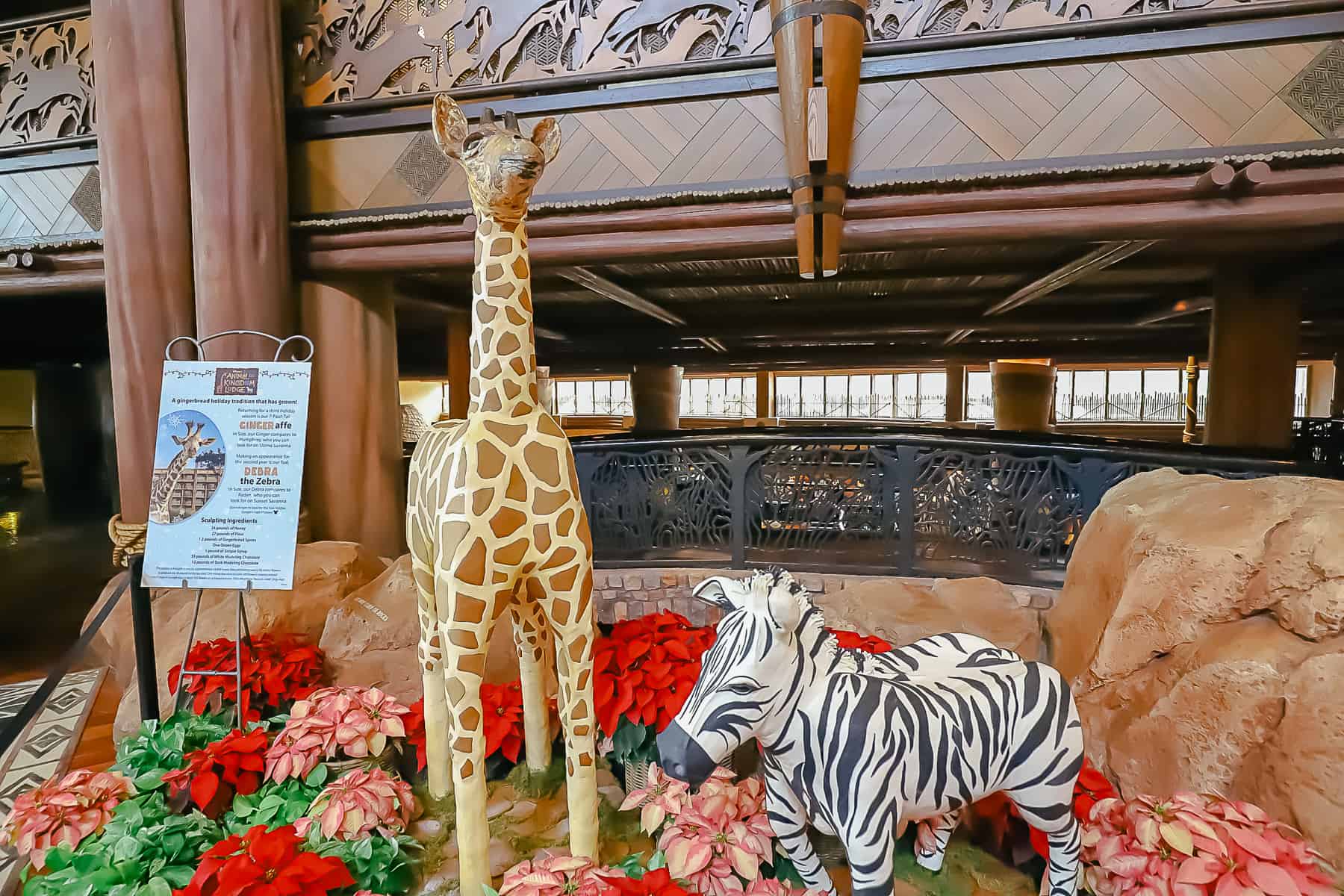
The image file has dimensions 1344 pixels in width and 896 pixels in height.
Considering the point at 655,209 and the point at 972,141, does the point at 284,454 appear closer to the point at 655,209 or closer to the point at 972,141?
the point at 655,209

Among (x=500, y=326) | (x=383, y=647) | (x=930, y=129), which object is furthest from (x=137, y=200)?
(x=930, y=129)

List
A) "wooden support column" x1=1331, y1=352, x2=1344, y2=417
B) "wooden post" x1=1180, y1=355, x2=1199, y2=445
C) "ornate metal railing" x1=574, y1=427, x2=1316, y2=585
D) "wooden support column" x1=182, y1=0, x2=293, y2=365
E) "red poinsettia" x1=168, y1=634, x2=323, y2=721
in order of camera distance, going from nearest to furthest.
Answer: "red poinsettia" x1=168, y1=634, x2=323, y2=721 < "wooden support column" x1=182, y1=0, x2=293, y2=365 < "ornate metal railing" x1=574, y1=427, x2=1316, y2=585 < "wooden post" x1=1180, y1=355, x2=1199, y2=445 < "wooden support column" x1=1331, y1=352, x2=1344, y2=417

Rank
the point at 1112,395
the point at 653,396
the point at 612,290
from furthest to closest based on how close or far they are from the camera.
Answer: the point at 1112,395 < the point at 653,396 < the point at 612,290

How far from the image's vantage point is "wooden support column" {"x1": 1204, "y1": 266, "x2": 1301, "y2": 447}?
4.20 meters

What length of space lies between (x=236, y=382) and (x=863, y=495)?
325cm

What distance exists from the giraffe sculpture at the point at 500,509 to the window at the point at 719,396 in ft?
44.5

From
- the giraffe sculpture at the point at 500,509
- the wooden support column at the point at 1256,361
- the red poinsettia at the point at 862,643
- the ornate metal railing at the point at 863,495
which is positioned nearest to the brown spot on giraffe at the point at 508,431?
the giraffe sculpture at the point at 500,509

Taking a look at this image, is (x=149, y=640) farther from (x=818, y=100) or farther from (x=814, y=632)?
(x=818, y=100)

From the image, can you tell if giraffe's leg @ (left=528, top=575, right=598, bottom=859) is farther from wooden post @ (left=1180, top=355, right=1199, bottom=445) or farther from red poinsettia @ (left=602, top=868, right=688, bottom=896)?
wooden post @ (left=1180, top=355, right=1199, bottom=445)

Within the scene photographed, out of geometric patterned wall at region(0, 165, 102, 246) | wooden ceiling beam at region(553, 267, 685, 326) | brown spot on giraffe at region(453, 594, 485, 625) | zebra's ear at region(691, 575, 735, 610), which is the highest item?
geometric patterned wall at region(0, 165, 102, 246)

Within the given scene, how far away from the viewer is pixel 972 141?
2988 millimetres

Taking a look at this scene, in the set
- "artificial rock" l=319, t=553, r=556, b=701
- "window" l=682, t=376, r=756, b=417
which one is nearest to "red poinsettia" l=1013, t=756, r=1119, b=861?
"artificial rock" l=319, t=553, r=556, b=701

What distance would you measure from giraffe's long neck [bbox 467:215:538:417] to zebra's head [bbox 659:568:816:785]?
2.37ft

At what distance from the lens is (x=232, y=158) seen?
10.4 ft
